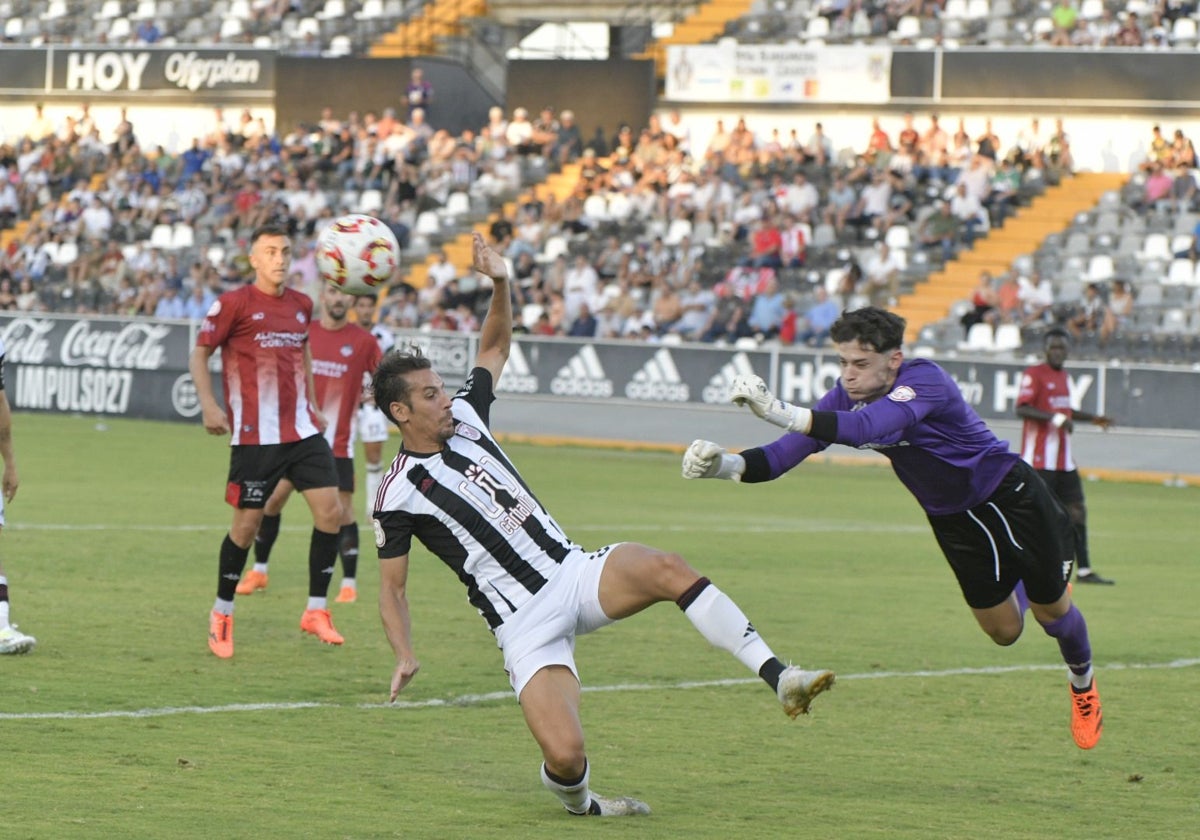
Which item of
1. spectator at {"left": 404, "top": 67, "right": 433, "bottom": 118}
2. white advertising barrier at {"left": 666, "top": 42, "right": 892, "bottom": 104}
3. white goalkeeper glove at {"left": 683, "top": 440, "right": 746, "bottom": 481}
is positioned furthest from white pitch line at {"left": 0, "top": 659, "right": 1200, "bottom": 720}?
spectator at {"left": 404, "top": 67, "right": 433, "bottom": 118}

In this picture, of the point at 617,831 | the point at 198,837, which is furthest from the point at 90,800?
→ the point at 617,831

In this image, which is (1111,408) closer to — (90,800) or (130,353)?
(130,353)

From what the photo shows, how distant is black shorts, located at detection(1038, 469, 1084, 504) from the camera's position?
49.6ft

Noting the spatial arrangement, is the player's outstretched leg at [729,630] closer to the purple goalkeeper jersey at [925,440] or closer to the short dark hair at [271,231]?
the purple goalkeeper jersey at [925,440]

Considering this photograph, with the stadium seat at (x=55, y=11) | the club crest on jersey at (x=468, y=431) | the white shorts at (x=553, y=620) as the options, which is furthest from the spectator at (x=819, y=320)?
the stadium seat at (x=55, y=11)

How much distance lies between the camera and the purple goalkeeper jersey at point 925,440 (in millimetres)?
7446

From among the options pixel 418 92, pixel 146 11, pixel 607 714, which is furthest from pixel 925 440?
pixel 146 11

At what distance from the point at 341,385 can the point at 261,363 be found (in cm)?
212

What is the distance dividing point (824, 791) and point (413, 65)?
33.7 meters

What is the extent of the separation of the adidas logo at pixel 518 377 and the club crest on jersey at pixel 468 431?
2058 cm

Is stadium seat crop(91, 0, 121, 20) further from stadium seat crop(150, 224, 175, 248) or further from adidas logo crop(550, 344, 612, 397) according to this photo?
adidas logo crop(550, 344, 612, 397)

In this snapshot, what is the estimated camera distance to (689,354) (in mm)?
27094

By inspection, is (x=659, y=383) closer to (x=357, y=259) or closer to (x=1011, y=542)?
(x=357, y=259)

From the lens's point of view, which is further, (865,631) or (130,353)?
(130,353)
